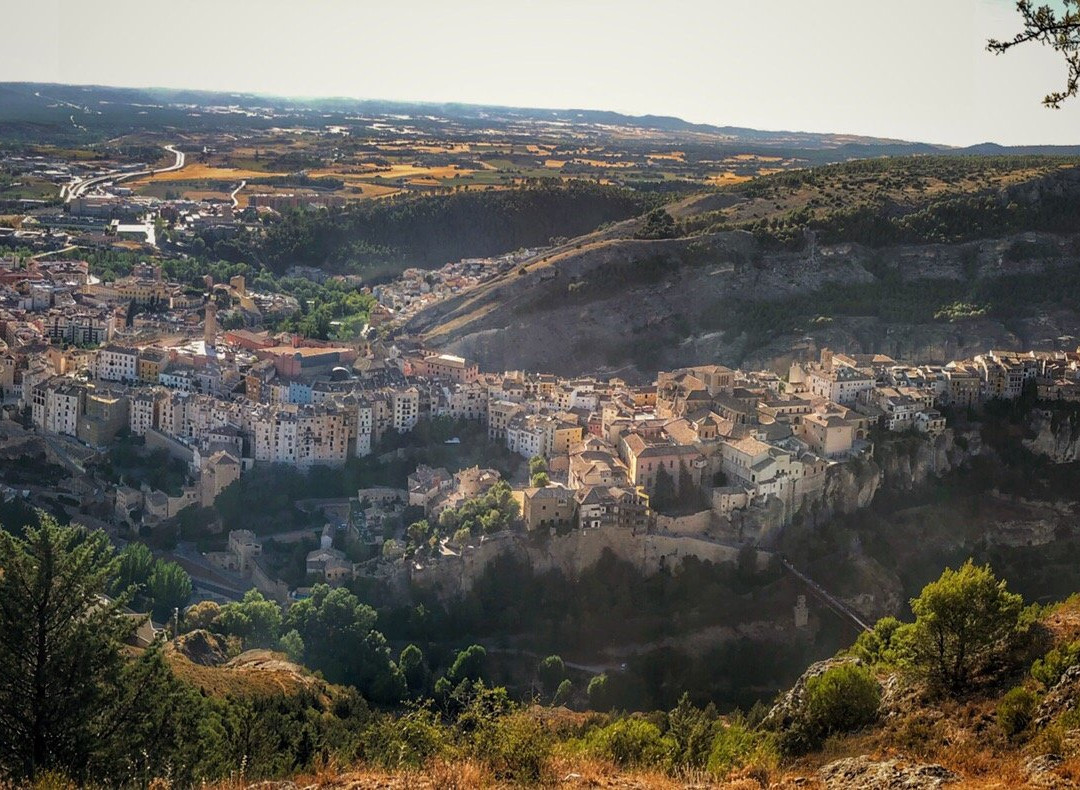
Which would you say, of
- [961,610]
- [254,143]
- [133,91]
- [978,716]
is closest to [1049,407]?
[961,610]

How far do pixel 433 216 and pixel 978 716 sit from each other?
48.0m

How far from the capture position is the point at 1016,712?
10.0 metres

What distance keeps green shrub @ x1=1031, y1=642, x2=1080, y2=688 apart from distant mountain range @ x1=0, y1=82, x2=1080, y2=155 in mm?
66798

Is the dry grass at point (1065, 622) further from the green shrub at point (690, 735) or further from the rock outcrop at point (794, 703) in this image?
the green shrub at point (690, 735)

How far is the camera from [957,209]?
41.8 m

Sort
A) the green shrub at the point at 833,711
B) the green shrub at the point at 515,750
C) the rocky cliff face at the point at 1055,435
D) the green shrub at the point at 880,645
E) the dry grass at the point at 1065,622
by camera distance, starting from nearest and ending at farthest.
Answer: the green shrub at the point at 515,750
the dry grass at the point at 1065,622
the green shrub at the point at 833,711
the green shrub at the point at 880,645
the rocky cliff face at the point at 1055,435

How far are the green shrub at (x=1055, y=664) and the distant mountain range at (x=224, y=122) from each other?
2630 inches

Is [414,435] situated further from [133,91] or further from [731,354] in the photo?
[133,91]

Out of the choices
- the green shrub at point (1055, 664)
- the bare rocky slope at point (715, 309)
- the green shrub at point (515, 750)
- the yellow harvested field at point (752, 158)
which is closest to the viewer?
the green shrub at point (515, 750)

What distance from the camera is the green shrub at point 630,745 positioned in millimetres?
11711

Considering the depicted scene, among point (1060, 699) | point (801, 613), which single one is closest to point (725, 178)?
point (801, 613)

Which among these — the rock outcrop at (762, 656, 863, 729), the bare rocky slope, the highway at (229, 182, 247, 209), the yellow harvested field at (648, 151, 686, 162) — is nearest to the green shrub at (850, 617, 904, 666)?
the rock outcrop at (762, 656, 863, 729)

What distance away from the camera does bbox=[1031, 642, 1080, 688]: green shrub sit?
417 inches

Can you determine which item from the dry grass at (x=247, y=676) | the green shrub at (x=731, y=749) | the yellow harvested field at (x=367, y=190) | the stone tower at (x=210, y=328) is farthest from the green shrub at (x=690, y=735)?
the yellow harvested field at (x=367, y=190)
